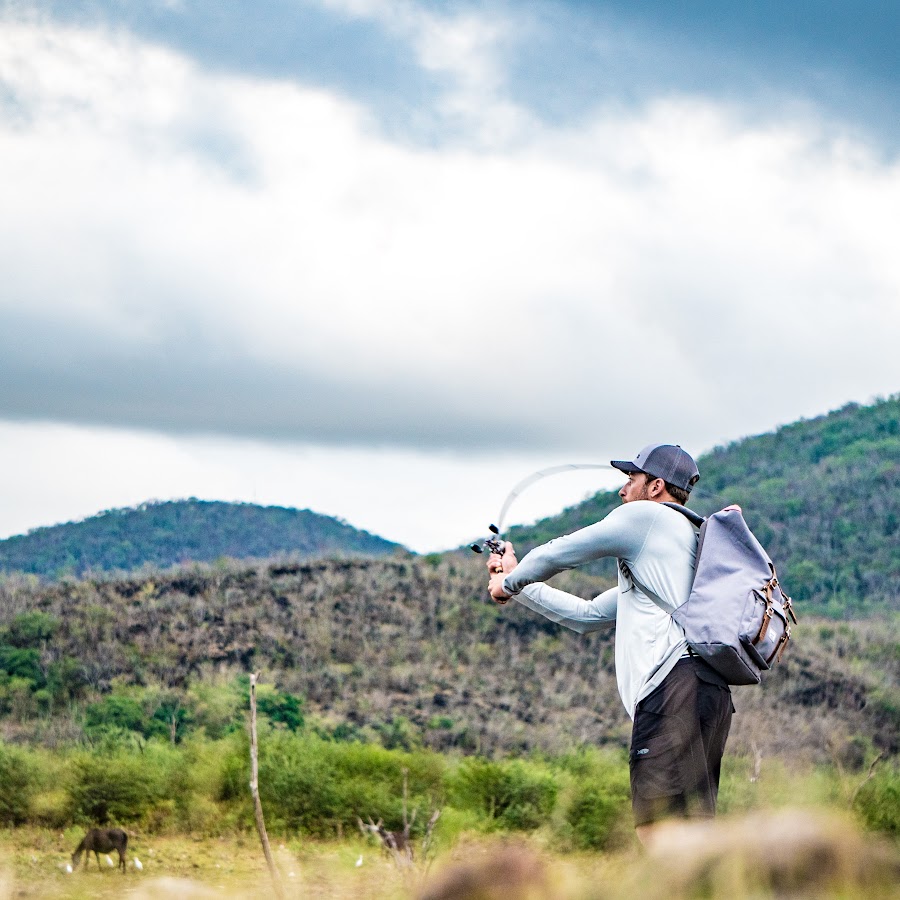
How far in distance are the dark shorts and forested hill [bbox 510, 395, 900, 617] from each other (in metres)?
34.3

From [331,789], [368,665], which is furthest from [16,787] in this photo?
[368,665]

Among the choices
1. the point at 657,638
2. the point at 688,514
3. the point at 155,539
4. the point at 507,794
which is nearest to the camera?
the point at 657,638

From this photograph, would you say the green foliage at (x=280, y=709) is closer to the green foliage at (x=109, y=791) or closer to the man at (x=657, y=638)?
the green foliage at (x=109, y=791)

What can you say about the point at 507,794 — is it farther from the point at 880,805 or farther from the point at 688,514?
the point at 688,514

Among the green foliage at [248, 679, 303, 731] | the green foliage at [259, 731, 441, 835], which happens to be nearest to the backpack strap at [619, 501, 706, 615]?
the green foliage at [259, 731, 441, 835]

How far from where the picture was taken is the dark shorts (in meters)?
3.57

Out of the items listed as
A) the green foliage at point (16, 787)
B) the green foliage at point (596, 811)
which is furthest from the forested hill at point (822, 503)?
the green foliage at point (16, 787)

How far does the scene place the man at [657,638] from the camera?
11.8 feet

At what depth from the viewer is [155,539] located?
6156 cm

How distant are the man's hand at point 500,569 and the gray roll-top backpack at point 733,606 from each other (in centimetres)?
60

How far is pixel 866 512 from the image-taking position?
49.6m

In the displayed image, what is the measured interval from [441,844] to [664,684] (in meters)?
5.62

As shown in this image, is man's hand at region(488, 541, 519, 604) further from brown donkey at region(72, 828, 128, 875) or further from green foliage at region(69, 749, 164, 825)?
green foliage at region(69, 749, 164, 825)

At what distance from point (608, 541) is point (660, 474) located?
0.32 m
